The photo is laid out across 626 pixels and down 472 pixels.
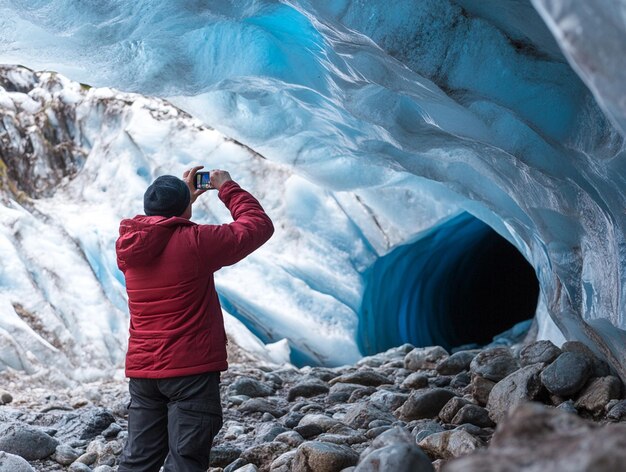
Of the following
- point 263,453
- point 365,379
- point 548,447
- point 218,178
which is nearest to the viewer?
point 548,447

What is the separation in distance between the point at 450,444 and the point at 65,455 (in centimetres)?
207

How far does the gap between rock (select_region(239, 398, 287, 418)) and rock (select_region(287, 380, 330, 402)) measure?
43 centimetres

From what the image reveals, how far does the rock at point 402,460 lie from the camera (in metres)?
1.91

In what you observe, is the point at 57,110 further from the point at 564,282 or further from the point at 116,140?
the point at 564,282

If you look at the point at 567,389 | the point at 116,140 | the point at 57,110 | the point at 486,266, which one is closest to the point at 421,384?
the point at 567,389

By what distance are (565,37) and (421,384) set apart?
4462 mm

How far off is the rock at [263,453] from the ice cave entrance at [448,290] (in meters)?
4.77

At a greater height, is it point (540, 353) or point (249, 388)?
point (540, 353)

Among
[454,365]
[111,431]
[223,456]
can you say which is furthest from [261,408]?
[454,365]

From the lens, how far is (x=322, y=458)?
122 inches

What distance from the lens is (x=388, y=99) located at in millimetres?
4520

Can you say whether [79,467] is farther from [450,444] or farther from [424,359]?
[424,359]

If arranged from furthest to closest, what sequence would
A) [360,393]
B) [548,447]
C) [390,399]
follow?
[360,393] < [390,399] < [548,447]

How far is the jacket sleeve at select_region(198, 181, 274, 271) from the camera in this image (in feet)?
8.64
